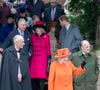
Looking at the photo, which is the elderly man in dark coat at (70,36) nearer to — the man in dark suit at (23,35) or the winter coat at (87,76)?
the man in dark suit at (23,35)

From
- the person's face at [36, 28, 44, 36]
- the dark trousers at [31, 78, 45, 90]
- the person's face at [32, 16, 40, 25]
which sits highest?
the person's face at [32, 16, 40, 25]

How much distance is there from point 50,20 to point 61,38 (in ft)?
7.04

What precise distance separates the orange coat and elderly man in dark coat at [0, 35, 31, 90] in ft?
2.15

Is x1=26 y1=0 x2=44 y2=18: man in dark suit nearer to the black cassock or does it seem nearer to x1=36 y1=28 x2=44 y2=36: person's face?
x1=36 y1=28 x2=44 y2=36: person's face

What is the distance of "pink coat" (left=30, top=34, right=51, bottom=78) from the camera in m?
13.8

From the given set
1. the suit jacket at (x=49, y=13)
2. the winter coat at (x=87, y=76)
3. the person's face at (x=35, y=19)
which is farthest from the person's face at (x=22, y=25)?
the suit jacket at (x=49, y=13)

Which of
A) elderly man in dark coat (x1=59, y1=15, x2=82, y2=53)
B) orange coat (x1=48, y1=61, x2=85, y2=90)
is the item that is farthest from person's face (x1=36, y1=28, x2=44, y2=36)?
orange coat (x1=48, y1=61, x2=85, y2=90)

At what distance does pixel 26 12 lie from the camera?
656 inches

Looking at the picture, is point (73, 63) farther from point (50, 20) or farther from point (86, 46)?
point (50, 20)

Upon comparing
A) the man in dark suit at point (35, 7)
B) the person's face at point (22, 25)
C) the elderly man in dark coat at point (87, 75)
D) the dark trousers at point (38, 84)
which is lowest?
the dark trousers at point (38, 84)

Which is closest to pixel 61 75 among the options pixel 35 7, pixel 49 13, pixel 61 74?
pixel 61 74

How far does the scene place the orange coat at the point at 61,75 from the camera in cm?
1200

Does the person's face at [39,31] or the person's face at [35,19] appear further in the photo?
the person's face at [35,19]

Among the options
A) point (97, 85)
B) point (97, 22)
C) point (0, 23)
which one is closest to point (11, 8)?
point (0, 23)
